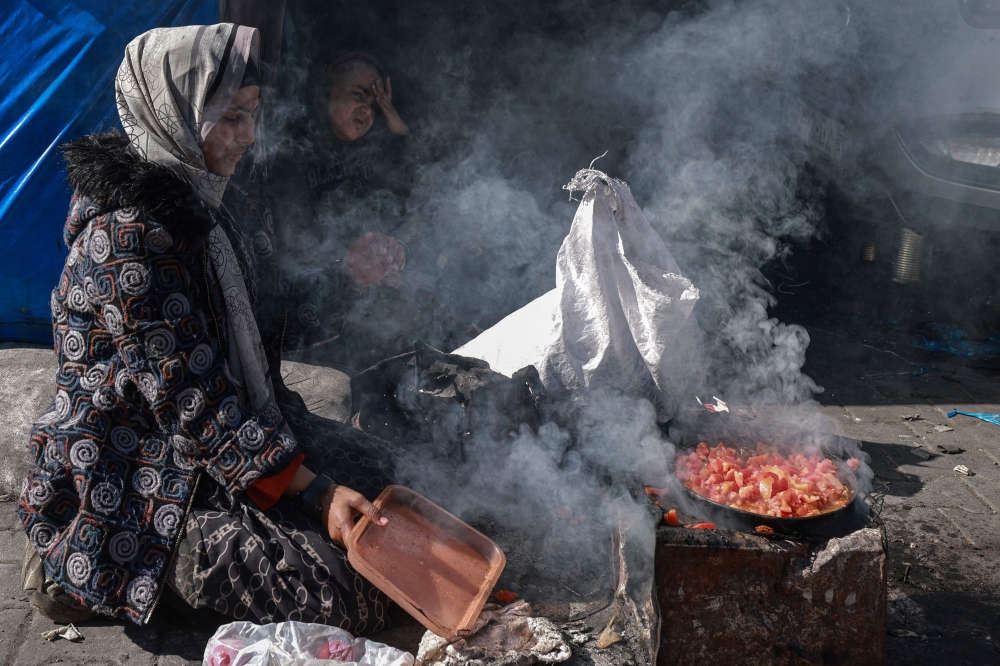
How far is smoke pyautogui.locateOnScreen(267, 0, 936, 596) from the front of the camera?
5070 millimetres

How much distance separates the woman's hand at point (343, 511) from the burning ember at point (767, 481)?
1139mm

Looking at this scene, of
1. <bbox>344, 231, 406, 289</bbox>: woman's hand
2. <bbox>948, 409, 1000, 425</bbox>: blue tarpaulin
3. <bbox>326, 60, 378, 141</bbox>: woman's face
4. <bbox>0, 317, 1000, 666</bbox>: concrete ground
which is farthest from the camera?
<bbox>948, 409, 1000, 425</bbox>: blue tarpaulin

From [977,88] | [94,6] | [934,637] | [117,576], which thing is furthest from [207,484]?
[977,88]

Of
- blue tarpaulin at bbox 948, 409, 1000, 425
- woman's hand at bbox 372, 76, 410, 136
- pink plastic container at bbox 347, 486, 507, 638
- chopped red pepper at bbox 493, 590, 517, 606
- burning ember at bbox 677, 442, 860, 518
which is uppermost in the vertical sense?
woman's hand at bbox 372, 76, 410, 136

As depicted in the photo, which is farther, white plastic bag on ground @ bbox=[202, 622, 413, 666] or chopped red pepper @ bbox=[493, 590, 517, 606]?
chopped red pepper @ bbox=[493, 590, 517, 606]

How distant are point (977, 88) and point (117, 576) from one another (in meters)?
6.81

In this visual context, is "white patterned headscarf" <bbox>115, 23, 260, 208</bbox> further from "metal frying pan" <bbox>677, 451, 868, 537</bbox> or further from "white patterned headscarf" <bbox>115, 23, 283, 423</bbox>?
"metal frying pan" <bbox>677, 451, 868, 537</bbox>

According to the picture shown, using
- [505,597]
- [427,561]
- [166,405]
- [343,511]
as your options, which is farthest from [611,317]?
[166,405]

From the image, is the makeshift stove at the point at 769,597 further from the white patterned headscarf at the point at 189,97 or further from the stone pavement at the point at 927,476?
the white patterned headscarf at the point at 189,97

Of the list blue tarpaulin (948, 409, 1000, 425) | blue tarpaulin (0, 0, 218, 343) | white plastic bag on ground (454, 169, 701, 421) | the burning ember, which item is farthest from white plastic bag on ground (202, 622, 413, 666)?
blue tarpaulin (948, 409, 1000, 425)

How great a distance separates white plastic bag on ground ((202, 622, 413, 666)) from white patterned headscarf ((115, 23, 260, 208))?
58.1 inches

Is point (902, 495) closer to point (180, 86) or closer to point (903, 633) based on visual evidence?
point (903, 633)

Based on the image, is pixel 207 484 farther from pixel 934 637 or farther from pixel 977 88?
pixel 977 88

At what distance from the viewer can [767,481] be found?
2.68 m
